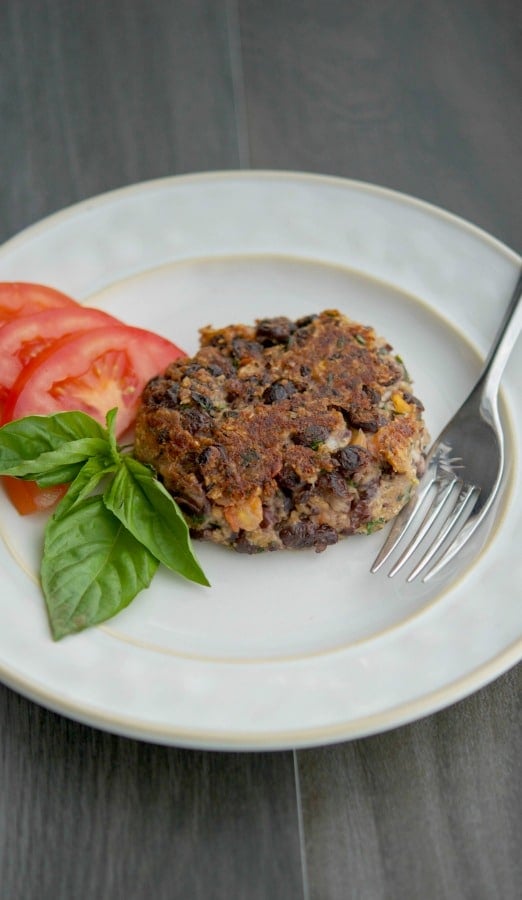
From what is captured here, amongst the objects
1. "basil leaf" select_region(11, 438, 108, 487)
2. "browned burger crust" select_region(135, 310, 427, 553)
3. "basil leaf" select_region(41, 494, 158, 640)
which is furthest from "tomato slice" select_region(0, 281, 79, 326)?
"basil leaf" select_region(41, 494, 158, 640)

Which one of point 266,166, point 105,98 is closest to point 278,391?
point 266,166

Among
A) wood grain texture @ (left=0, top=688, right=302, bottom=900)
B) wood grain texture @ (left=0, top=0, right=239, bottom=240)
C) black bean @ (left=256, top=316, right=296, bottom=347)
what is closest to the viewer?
wood grain texture @ (left=0, top=688, right=302, bottom=900)

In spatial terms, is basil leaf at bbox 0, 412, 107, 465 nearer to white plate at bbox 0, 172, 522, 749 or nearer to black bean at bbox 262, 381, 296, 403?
white plate at bbox 0, 172, 522, 749

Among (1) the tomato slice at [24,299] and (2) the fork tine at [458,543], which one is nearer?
(2) the fork tine at [458,543]

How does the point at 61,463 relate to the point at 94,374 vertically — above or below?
below

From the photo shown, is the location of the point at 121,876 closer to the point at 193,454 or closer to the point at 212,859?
the point at 212,859

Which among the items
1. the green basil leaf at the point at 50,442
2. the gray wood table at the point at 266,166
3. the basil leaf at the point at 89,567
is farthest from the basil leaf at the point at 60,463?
the gray wood table at the point at 266,166

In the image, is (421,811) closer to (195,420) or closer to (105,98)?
(195,420)

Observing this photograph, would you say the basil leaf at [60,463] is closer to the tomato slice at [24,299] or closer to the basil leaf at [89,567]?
the basil leaf at [89,567]
